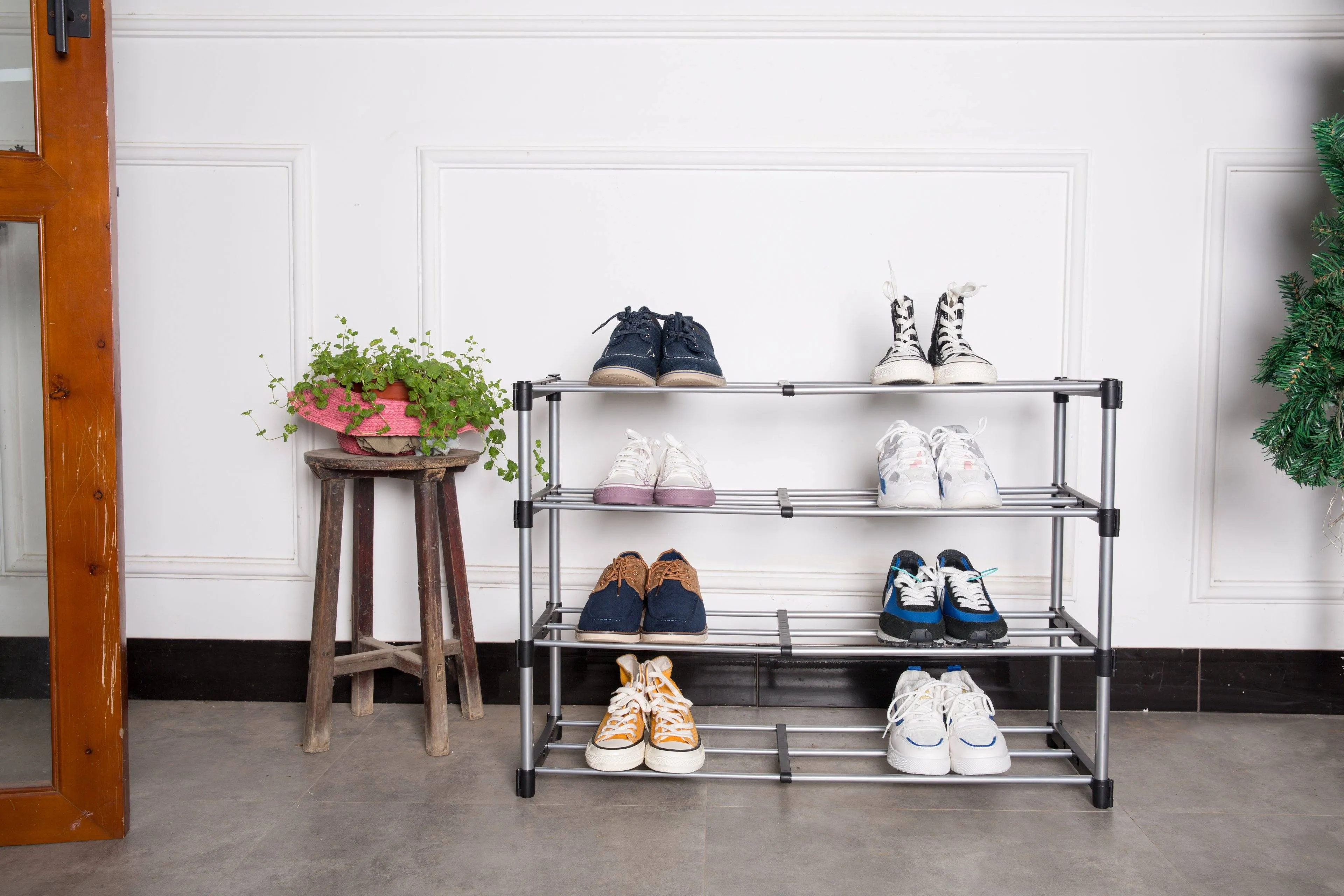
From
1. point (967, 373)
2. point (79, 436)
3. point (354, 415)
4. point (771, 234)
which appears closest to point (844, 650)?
point (967, 373)

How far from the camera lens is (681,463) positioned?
203cm

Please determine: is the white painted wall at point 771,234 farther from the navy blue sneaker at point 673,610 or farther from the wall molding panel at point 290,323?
the navy blue sneaker at point 673,610

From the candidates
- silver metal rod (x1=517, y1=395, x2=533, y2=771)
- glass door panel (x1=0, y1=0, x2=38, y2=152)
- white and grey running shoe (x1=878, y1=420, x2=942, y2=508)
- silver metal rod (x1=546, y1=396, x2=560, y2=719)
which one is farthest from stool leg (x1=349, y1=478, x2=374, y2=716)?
white and grey running shoe (x1=878, y1=420, x2=942, y2=508)

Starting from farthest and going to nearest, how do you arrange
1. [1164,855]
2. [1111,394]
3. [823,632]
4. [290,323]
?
[290,323]
[823,632]
[1111,394]
[1164,855]

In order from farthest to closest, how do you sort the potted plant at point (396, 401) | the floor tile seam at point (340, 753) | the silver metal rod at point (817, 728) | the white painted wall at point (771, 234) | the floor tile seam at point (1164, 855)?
1. the white painted wall at point (771, 234)
2. the silver metal rod at point (817, 728)
3. the potted plant at point (396, 401)
4. the floor tile seam at point (340, 753)
5. the floor tile seam at point (1164, 855)

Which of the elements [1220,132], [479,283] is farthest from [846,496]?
[1220,132]

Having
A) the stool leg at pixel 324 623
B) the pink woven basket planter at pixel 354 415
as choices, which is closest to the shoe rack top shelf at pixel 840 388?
the pink woven basket planter at pixel 354 415

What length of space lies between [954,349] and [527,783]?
1.25 meters

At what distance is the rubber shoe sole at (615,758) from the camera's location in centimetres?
197

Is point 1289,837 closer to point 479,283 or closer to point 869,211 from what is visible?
point 869,211

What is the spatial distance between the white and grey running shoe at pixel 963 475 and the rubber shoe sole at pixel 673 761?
2.35ft

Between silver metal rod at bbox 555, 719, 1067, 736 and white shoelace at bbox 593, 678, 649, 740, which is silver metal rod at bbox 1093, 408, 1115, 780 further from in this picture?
white shoelace at bbox 593, 678, 649, 740

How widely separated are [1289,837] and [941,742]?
2.09ft

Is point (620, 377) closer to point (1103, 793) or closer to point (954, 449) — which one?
point (954, 449)
